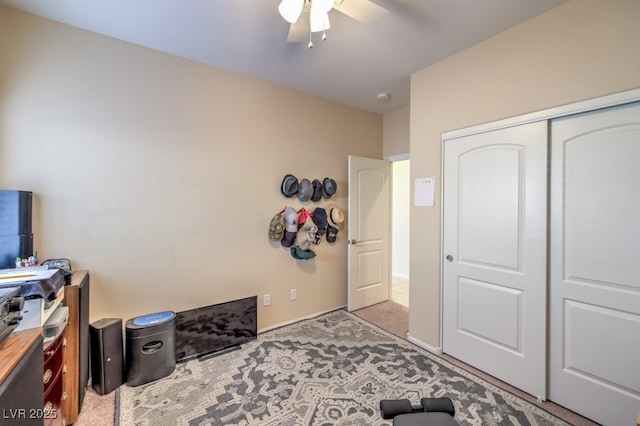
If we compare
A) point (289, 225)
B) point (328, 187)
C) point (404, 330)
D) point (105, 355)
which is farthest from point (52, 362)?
point (404, 330)

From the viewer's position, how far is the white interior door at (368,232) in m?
3.41

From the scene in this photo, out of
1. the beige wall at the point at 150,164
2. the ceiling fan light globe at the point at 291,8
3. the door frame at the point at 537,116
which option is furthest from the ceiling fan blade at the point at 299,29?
the door frame at the point at 537,116

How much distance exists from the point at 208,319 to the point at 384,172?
274 cm

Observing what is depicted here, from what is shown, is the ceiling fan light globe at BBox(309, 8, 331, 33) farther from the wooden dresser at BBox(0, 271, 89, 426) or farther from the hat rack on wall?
the wooden dresser at BBox(0, 271, 89, 426)

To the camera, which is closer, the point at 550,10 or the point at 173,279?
the point at 550,10

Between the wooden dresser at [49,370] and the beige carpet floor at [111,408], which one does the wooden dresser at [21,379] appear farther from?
the beige carpet floor at [111,408]

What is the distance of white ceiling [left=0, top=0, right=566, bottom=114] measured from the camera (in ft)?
5.88

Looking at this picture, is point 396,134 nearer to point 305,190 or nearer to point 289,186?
point 305,190

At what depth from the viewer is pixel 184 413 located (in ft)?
5.74

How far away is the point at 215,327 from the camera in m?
2.49

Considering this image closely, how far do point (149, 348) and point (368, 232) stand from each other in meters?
2.57

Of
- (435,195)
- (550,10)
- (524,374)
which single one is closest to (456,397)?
(524,374)

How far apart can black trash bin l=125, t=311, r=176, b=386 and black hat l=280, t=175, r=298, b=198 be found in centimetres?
155

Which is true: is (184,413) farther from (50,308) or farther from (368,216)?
(368,216)
